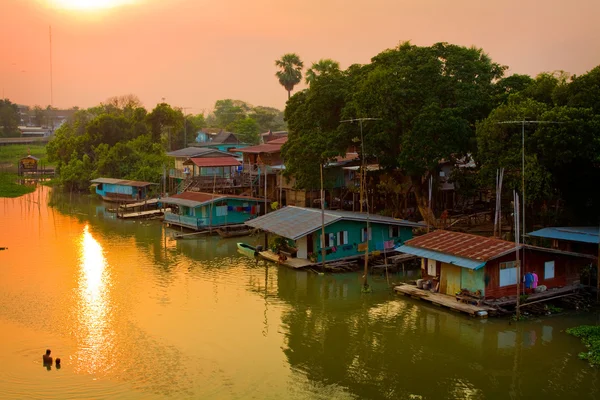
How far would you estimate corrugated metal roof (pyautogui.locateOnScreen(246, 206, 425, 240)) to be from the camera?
2792 cm

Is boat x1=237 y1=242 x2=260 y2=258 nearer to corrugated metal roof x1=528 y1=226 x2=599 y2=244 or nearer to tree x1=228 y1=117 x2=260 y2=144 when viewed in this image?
corrugated metal roof x1=528 y1=226 x2=599 y2=244

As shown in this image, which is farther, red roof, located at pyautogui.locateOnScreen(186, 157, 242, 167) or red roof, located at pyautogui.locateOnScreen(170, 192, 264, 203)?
red roof, located at pyautogui.locateOnScreen(186, 157, 242, 167)

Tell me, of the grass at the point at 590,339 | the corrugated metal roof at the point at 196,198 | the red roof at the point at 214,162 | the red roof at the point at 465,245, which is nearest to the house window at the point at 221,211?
the corrugated metal roof at the point at 196,198

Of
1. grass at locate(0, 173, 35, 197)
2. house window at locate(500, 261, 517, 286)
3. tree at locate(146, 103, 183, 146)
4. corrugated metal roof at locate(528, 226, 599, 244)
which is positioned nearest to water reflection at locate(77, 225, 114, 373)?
house window at locate(500, 261, 517, 286)

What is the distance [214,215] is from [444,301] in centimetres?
2116

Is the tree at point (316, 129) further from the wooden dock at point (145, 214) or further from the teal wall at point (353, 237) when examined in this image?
the wooden dock at point (145, 214)

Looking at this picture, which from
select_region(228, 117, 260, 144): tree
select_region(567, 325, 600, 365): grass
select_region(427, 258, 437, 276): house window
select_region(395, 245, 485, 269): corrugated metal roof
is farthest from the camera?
select_region(228, 117, 260, 144): tree

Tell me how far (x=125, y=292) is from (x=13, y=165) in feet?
236

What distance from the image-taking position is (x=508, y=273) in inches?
849

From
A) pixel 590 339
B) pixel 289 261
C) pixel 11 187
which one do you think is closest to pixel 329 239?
pixel 289 261

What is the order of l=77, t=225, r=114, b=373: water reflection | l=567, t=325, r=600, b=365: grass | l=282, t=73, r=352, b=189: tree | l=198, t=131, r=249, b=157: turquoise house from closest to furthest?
l=567, t=325, r=600, b=365: grass
l=77, t=225, r=114, b=373: water reflection
l=282, t=73, r=352, b=189: tree
l=198, t=131, r=249, b=157: turquoise house

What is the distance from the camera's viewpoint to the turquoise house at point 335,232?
93.1ft

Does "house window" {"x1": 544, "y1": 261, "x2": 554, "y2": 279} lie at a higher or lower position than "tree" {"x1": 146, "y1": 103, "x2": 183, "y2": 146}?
lower

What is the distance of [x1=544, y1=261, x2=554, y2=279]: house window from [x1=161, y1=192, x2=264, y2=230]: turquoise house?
22.2m
